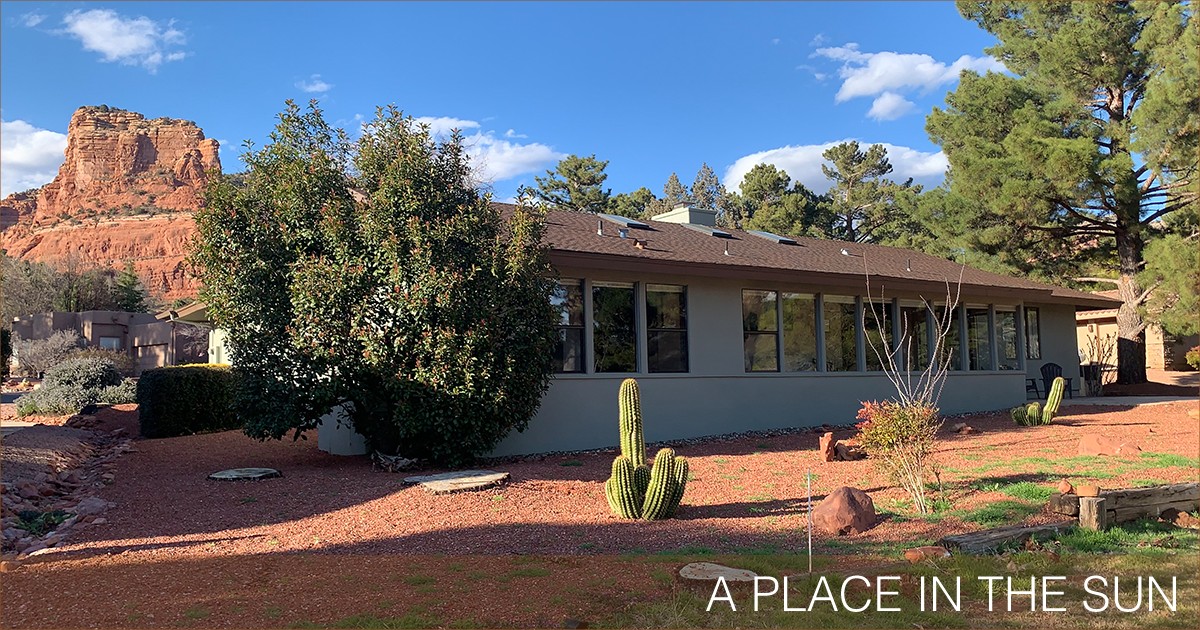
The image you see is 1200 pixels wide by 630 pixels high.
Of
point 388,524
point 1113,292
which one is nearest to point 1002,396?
point 1113,292

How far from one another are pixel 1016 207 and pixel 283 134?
20.1m

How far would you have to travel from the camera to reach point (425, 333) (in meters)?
10.1

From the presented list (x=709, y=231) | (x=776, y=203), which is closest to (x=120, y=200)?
(x=776, y=203)

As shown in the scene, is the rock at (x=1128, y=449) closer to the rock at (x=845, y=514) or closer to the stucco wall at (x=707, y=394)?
the rock at (x=845, y=514)

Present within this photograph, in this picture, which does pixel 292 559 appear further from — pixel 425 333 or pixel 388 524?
pixel 425 333

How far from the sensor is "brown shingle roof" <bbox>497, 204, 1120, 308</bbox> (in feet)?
44.0

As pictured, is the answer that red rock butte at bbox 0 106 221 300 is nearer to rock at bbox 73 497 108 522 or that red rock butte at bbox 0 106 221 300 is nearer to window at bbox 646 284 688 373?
window at bbox 646 284 688 373

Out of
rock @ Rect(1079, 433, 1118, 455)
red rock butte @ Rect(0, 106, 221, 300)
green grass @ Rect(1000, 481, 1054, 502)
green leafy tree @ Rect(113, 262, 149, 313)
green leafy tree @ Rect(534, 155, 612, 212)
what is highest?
red rock butte @ Rect(0, 106, 221, 300)

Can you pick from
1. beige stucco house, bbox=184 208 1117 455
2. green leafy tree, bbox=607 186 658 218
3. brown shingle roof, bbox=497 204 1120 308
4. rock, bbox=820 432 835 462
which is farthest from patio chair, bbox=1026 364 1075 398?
green leafy tree, bbox=607 186 658 218

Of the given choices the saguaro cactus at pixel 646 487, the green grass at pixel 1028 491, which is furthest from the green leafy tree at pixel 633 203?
the saguaro cactus at pixel 646 487

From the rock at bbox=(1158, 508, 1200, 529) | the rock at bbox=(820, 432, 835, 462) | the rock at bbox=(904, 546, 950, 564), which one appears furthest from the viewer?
the rock at bbox=(820, 432, 835, 462)

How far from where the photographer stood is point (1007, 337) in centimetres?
2055

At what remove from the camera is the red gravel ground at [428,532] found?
510 centimetres

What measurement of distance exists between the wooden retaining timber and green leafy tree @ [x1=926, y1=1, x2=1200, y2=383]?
16.7m
